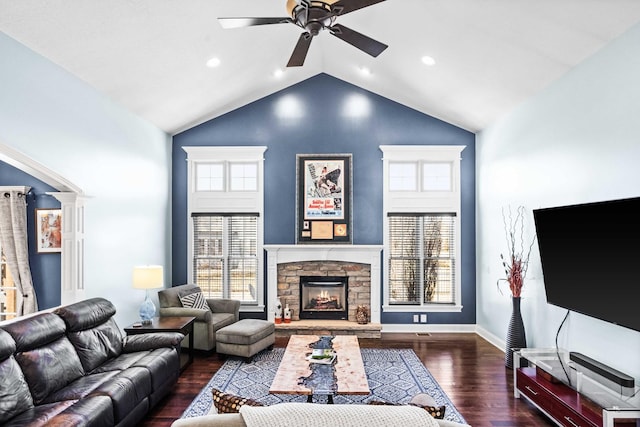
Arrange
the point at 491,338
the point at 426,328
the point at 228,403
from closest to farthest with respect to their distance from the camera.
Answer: the point at 228,403 < the point at 491,338 < the point at 426,328

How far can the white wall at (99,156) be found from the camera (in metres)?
3.63

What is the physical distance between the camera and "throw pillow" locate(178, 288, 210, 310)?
587 cm

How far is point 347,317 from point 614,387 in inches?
159

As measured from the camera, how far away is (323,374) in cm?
382

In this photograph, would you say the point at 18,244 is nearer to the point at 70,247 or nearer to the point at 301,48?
the point at 70,247

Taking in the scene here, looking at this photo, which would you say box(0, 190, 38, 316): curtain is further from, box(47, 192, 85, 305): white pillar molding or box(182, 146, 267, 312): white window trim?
box(182, 146, 267, 312): white window trim

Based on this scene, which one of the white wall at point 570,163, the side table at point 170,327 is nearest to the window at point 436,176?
the white wall at point 570,163

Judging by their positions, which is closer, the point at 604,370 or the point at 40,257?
the point at 604,370

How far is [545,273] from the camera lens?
4109mm

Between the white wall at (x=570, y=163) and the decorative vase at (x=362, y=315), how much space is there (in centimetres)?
179

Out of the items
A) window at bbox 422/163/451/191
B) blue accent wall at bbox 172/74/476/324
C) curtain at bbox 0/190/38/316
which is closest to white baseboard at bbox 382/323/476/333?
blue accent wall at bbox 172/74/476/324

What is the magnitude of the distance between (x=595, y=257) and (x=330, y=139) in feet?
14.5

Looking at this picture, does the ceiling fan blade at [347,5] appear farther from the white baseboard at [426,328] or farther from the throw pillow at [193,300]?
the white baseboard at [426,328]

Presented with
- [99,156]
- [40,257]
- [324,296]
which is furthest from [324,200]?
[40,257]
